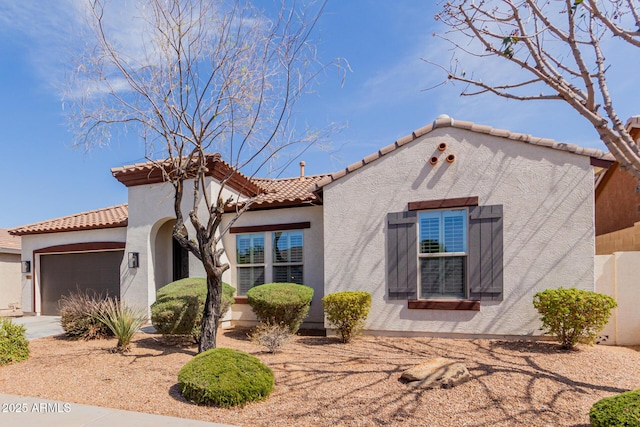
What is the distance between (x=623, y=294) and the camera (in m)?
8.34

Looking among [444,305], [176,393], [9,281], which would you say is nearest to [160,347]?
[176,393]

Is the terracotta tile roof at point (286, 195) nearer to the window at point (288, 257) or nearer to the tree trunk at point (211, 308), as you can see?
the window at point (288, 257)

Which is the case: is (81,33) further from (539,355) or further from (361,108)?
(539,355)

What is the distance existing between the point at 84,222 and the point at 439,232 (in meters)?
12.5

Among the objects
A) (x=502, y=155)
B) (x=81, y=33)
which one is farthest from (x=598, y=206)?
(x=81, y=33)

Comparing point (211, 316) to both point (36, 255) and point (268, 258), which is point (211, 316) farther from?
point (36, 255)

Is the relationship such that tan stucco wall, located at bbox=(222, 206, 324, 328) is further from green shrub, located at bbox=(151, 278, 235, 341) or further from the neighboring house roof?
green shrub, located at bbox=(151, 278, 235, 341)

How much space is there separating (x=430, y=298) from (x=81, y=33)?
9393 mm

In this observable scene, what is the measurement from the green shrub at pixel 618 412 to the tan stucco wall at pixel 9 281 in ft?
71.8

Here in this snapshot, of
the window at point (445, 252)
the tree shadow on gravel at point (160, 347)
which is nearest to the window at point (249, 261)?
the tree shadow on gravel at point (160, 347)

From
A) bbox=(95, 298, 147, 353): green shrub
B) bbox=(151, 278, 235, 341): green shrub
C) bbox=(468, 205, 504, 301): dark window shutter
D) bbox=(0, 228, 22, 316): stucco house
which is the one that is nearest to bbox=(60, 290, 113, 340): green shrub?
bbox=(95, 298, 147, 353): green shrub

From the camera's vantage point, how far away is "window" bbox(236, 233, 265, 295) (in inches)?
460

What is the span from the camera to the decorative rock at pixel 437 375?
5484mm

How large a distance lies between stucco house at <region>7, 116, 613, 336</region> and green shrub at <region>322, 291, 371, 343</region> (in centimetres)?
64
